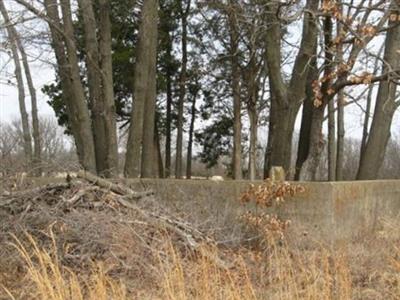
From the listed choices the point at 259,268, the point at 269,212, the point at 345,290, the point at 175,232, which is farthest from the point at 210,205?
the point at 345,290

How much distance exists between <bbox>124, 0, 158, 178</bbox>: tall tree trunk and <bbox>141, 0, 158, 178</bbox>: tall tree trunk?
32 millimetres

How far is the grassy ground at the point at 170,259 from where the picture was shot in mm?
5047

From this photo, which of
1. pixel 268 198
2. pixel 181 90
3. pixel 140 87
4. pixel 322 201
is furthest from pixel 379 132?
pixel 181 90

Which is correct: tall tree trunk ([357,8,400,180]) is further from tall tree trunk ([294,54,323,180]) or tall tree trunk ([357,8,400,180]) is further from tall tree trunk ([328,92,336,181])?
tall tree trunk ([328,92,336,181])

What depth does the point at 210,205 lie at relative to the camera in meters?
9.25

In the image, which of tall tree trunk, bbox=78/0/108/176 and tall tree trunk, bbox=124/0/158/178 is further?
tall tree trunk, bbox=124/0/158/178

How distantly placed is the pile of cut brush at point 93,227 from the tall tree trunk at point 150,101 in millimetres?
7070

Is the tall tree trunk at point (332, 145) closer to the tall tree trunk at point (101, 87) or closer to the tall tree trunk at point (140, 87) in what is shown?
the tall tree trunk at point (140, 87)

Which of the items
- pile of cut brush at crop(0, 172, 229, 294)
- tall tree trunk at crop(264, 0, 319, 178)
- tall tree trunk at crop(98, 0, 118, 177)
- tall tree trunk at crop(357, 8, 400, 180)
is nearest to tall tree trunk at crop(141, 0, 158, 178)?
tall tree trunk at crop(98, 0, 118, 177)

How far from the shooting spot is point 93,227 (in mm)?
6922

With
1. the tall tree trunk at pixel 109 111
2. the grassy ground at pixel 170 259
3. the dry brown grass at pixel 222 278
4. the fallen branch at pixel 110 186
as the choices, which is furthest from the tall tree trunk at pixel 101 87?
the dry brown grass at pixel 222 278

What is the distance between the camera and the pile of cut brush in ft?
21.6

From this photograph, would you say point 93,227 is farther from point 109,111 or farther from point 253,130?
point 253,130

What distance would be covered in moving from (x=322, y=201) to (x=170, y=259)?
3071 mm
